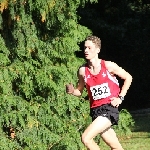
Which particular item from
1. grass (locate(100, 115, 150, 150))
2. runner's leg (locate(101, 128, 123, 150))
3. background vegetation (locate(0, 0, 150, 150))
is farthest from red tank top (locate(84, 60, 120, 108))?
grass (locate(100, 115, 150, 150))

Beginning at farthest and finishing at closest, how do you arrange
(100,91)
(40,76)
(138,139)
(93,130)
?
(138,139)
(40,76)
(100,91)
(93,130)

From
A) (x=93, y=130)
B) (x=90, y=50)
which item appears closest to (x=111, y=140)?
(x=93, y=130)

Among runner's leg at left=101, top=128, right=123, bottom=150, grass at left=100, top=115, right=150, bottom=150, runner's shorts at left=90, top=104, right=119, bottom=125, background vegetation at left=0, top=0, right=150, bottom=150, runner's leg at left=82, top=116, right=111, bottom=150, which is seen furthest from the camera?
grass at left=100, top=115, right=150, bottom=150

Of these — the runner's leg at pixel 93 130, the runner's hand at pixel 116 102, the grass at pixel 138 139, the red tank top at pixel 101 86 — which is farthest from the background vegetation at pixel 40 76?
the grass at pixel 138 139

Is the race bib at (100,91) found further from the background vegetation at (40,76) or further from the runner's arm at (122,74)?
the background vegetation at (40,76)

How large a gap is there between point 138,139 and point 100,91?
22.9ft

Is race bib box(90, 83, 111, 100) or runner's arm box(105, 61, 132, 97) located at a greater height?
runner's arm box(105, 61, 132, 97)

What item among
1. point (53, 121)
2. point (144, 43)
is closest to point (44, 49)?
point (53, 121)

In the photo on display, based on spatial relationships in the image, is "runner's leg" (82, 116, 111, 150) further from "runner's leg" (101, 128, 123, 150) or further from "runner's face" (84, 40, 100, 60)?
"runner's face" (84, 40, 100, 60)

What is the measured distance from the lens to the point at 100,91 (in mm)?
5945

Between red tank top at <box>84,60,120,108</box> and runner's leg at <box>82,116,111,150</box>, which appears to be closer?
runner's leg at <box>82,116,111,150</box>

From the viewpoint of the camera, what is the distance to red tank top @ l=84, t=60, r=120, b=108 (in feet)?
19.7

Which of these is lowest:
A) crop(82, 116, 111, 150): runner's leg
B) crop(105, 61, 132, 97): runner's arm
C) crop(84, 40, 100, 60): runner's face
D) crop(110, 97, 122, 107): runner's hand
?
crop(82, 116, 111, 150): runner's leg

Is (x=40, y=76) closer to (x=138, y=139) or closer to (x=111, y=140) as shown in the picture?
(x=111, y=140)
